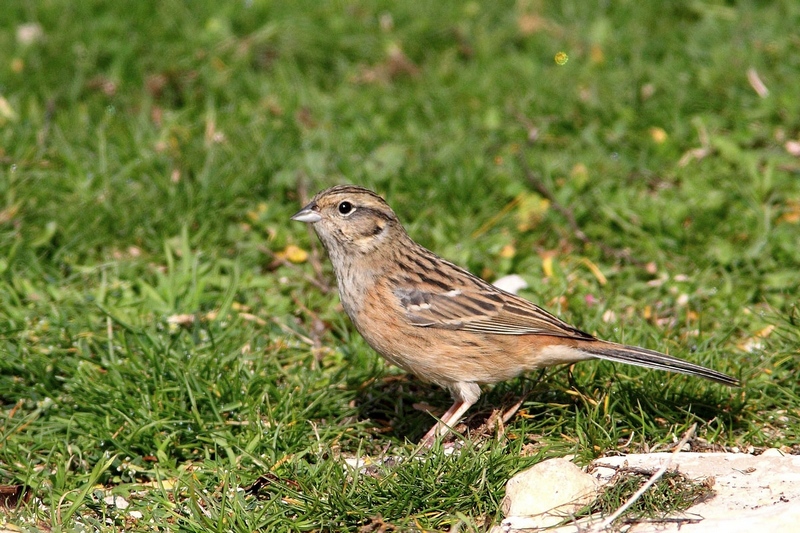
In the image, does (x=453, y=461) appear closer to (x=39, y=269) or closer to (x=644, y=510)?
(x=644, y=510)

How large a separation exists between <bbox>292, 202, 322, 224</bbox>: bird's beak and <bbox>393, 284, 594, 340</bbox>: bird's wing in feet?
2.09

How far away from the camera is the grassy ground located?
17.3ft

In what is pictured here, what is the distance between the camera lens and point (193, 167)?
24.9 feet

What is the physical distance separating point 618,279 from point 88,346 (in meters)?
3.44

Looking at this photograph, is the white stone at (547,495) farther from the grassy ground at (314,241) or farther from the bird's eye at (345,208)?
the bird's eye at (345,208)

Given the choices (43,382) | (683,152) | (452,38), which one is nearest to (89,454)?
(43,382)

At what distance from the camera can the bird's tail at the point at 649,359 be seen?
5031 mm

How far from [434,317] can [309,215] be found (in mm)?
945

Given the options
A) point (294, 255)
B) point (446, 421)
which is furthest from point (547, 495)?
point (294, 255)

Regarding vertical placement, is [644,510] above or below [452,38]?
below

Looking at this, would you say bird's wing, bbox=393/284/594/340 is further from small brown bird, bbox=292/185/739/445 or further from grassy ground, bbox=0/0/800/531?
grassy ground, bbox=0/0/800/531

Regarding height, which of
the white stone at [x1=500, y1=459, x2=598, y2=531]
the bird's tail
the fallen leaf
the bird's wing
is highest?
the bird's wing

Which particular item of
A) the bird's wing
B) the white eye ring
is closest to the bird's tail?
the bird's wing

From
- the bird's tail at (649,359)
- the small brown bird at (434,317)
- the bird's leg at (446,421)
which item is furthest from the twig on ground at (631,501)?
the bird's leg at (446,421)
